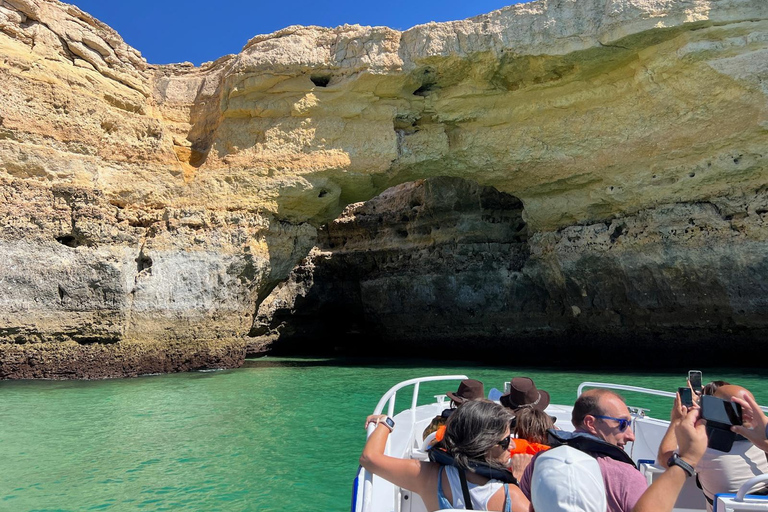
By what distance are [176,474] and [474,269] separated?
13.6m

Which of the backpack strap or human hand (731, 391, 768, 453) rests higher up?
human hand (731, 391, 768, 453)

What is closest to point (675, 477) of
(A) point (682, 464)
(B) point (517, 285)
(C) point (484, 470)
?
(A) point (682, 464)

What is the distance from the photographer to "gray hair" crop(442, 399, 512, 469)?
6.04ft

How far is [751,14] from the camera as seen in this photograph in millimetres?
9938

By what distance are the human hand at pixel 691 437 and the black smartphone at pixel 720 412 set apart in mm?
95

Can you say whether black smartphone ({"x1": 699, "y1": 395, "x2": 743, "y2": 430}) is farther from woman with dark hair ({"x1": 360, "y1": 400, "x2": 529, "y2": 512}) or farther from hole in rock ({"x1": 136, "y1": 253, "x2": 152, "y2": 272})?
hole in rock ({"x1": 136, "y1": 253, "x2": 152, "y2": 272})

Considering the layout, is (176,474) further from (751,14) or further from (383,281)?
(383,281)

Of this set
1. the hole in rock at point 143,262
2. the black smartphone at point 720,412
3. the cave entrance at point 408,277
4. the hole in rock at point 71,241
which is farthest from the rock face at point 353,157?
the black smartphone at point 720,412

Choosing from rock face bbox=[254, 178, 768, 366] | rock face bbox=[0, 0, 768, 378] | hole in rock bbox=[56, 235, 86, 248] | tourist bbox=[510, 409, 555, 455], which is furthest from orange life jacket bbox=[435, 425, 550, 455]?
rock face bbox=[254, 178, 768, 366]

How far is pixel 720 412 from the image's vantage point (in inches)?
78.2

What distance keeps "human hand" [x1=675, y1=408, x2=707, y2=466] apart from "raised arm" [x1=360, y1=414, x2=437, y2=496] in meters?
0.81

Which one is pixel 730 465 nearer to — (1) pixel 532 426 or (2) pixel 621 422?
(2) pixel 621 422

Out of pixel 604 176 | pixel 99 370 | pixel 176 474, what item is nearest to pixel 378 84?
pixel 604 176

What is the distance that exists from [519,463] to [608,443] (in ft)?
1.79
